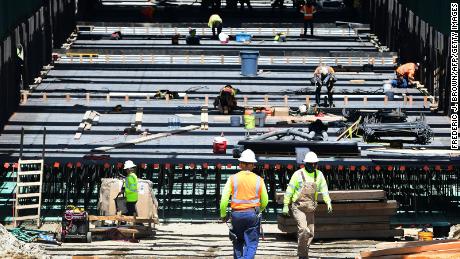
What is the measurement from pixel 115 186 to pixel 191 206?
504 centimetres

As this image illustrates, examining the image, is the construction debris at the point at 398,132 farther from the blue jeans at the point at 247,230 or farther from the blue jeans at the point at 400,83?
the blue jeans at the point at 247,230

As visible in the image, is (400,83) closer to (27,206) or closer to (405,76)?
(405,76)

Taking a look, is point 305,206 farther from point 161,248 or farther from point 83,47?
point 83,47

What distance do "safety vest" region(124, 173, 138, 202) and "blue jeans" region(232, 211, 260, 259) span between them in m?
7.82

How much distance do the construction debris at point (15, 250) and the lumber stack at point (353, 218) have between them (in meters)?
6.95

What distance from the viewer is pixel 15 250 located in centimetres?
2566

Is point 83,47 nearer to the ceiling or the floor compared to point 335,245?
nearer to the ceiling

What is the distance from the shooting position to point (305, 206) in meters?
27.5

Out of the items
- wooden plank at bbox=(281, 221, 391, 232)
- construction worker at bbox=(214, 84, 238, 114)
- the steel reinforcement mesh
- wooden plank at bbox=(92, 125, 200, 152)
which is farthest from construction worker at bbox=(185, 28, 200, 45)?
wooden plank at bbox=(281, 221, 391, 232)

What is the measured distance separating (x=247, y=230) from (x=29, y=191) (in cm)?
1452

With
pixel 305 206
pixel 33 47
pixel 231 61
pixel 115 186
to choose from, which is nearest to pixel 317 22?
pixel 231 61

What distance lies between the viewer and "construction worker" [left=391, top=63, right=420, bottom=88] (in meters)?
51.2

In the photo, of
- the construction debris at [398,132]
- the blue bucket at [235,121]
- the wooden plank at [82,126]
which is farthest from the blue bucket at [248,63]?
the construction debris at [398,132]

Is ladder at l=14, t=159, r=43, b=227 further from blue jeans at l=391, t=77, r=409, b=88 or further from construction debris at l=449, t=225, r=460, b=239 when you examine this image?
Result: blue jeans at l=391, t=77, r=409, b=88
